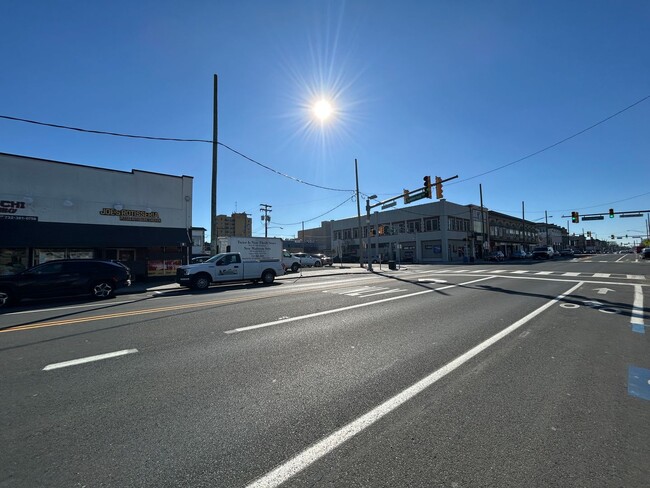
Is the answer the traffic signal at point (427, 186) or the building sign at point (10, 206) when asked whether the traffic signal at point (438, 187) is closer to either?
the traffic signal at point (427, 186)

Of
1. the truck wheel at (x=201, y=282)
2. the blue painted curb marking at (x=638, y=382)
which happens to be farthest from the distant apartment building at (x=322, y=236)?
the blue painted curb marking at (x=638, y=382)

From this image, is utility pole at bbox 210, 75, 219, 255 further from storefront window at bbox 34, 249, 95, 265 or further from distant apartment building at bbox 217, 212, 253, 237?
distant apartment building at bbox 217, 212, 253, 237

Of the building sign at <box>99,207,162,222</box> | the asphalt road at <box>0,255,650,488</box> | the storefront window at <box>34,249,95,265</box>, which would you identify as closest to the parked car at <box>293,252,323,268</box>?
the building sign at <box>99,207,162,222</box>

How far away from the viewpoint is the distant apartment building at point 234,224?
285 ft

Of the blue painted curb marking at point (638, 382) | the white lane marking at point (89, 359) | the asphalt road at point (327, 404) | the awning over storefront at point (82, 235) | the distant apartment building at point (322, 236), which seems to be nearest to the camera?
the asphalt road at point (327, 404)

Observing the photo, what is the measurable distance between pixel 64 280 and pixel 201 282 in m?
5.28

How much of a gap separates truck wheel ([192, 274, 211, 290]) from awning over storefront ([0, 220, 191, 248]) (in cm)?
682

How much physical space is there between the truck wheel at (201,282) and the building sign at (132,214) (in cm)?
833

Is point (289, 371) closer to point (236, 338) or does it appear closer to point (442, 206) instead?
point (236, 338)

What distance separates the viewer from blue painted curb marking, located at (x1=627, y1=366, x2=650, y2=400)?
389cm

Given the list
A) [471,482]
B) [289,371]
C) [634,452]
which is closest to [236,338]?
[289,371]

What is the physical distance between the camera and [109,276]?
13.6 m

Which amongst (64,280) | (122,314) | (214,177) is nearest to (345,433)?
(122,314)

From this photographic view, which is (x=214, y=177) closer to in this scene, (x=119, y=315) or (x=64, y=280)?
(x=64, y=280)
